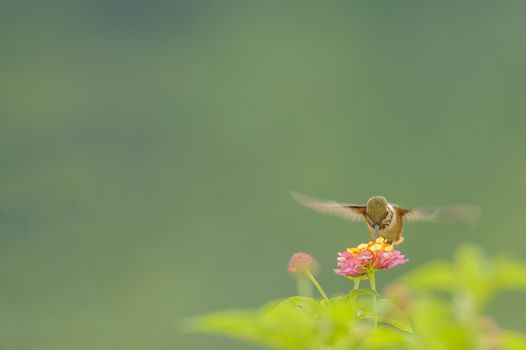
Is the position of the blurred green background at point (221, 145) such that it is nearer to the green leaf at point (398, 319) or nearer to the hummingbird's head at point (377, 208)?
the hummingbird's head at point (377, 208)

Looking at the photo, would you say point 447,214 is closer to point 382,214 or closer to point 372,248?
point 382,214

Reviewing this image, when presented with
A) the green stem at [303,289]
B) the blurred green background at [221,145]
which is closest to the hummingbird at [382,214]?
the green stem at [303,289]

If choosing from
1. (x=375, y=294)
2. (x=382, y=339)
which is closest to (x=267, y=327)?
(x=382, y=339)

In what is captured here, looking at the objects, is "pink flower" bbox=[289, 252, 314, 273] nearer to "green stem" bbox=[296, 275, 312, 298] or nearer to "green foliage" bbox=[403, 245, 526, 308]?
"green stem" bbox=[296, 275, 312, 298]

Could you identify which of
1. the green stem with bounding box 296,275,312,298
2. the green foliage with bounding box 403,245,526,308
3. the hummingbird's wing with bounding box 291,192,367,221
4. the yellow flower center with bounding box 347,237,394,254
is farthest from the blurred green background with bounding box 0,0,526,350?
the green foliage with bounding box 403,245,526,308

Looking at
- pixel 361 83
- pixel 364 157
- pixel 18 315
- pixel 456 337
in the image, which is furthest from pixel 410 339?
pixel 361 83

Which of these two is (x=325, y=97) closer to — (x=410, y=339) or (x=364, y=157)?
(x=364, y=157)
